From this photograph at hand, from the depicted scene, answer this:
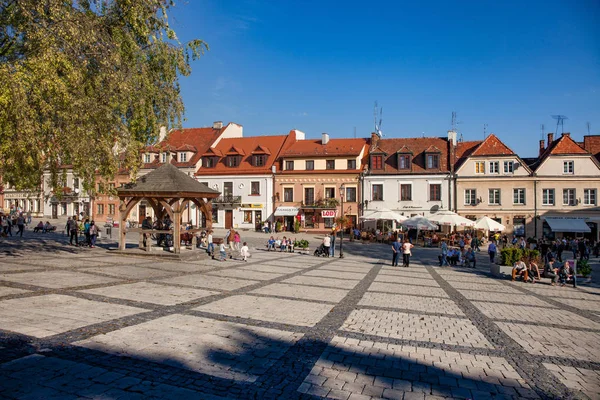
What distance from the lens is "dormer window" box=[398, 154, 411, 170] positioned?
4080cm

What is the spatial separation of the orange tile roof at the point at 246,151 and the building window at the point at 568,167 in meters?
28.1

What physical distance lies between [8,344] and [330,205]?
35.4 meters

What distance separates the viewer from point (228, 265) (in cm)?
1841

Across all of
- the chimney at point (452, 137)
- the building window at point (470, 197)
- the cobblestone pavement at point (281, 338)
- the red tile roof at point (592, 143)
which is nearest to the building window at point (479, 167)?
the building window at point (470, 197)

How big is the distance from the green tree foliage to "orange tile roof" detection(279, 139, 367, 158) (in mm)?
25488

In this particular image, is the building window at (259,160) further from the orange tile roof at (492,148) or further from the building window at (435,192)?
the orange tile roof at (492,148)

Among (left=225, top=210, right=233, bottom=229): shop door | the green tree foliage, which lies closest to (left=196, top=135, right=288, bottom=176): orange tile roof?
(left=225, top=210, right=233, bottom=229): shop door

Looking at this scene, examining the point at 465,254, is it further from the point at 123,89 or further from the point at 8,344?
the point at 8,344

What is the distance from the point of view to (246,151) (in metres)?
46.9

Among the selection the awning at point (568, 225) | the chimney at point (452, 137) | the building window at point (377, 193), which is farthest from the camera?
the chimney at point (452, 137)

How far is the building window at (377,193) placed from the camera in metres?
41.0

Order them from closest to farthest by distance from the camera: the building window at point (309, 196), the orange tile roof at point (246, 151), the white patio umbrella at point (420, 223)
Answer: the white patio umbrella at point (420, 223)
the building window at point (309, 196)
the orange tile roof at point (246, 151)

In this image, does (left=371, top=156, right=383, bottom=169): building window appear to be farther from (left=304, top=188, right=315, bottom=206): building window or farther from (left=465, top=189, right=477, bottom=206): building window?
(left=465, top=189, right=477, bottom=206): building window

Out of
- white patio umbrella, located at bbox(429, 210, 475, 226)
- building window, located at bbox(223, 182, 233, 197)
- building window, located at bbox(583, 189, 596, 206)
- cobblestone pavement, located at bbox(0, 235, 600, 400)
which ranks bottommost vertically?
cobblestone pavement, located at bbox(0, 235, 600, 400)
